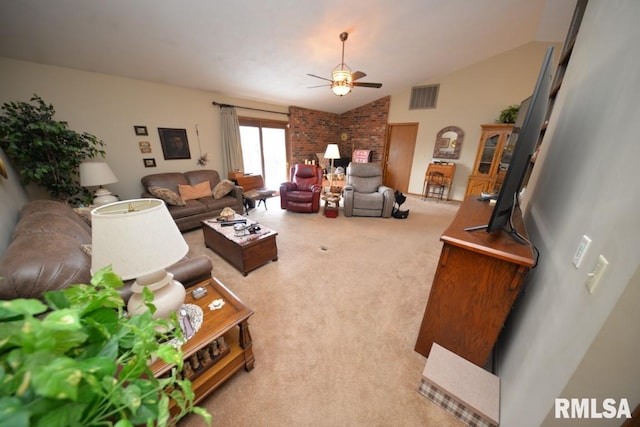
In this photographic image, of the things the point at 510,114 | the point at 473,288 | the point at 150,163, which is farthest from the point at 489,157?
the point at 150,163

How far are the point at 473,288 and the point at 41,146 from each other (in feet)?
13.9

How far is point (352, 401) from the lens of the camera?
1212mm

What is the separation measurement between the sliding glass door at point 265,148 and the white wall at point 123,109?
2.03 feet

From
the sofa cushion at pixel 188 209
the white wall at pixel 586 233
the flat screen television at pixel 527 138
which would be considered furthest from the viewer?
the sofa cushion at pixel 188 209

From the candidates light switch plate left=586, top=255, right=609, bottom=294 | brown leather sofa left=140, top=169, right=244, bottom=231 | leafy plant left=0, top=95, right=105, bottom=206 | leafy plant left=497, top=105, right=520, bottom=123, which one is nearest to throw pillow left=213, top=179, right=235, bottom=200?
brown leather sofa left=140, top=169, right=244, bottom=231

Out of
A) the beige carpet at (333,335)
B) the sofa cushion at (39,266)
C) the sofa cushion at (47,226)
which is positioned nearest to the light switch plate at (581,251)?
the beige carpet at (333,335)

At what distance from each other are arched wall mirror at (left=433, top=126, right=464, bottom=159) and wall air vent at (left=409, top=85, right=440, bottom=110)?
0.70 metres

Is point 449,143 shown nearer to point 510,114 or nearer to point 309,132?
point 510,114

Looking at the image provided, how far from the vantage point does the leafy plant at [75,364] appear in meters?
0.25

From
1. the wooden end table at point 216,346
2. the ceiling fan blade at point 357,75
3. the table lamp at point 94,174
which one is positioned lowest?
the wooden end table at point 216,346

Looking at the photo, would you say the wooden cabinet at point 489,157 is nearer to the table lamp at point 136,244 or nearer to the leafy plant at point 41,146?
the table lamp at point 136,244

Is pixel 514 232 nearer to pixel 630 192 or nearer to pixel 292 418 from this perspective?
pixel 630 192

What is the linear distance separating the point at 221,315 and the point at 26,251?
942 millimetres

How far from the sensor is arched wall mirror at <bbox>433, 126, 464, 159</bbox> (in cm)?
480
